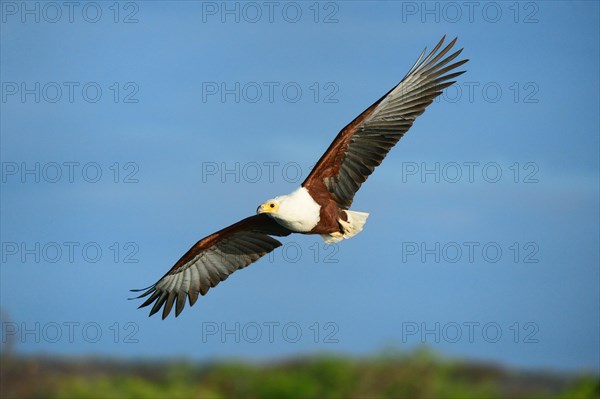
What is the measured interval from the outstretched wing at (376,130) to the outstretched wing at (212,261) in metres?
1.33

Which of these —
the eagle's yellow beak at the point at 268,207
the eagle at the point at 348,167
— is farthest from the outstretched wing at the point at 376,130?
the eagle's yellow beak at the point at 268,207

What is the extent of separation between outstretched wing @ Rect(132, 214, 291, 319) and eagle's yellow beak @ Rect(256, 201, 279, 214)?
1645 millimetres

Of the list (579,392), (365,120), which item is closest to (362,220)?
(365,120)

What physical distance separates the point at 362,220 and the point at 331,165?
0.87m

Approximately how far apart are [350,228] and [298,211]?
3.11 ft

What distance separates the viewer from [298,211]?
41.2 ft

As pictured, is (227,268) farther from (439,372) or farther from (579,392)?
(579,392)

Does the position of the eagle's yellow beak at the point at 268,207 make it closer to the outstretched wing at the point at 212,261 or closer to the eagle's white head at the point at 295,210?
the eagle's white head at the point at 295,210

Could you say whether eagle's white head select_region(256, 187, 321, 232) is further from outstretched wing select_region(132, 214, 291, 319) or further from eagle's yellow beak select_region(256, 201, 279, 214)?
outstretched wing select_region(132, 214, 291, 319)

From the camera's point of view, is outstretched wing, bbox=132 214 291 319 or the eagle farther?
outstretched wing, bbox=132 214 291 319

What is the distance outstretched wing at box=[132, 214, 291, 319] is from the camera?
14250 mm

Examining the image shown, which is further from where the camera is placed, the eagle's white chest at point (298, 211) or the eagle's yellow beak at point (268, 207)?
the eagle's white chest at point (298, 211)

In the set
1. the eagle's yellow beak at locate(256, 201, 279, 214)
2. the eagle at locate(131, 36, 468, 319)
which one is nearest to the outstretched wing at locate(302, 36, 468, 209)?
the eagle at locate(131, 36, 468, 319)

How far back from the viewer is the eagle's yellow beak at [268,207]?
40.4 ft
